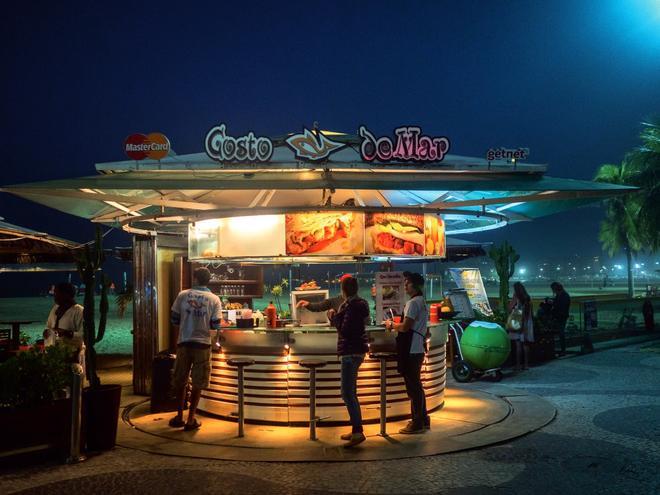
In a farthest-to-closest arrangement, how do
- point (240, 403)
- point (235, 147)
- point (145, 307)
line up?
1. point (145, 307)
2. point (235, 147)
3. point (240, 403)

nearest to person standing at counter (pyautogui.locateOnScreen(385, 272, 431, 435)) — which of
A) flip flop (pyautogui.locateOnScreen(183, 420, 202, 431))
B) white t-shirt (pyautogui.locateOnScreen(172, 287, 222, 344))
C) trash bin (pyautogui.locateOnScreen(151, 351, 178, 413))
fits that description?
white t-shirt (pyautogui.locateOnScreen(172, 287, 222, 344))

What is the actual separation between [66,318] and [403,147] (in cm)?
515

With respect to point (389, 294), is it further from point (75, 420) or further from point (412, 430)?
point (75, 420)

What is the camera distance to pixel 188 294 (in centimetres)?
830

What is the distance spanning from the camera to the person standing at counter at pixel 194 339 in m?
8.21

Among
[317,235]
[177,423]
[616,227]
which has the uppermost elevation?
[616,227]

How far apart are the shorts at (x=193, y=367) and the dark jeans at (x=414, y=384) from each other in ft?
8.18

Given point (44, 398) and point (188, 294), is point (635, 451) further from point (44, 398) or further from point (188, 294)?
point (44, 398)

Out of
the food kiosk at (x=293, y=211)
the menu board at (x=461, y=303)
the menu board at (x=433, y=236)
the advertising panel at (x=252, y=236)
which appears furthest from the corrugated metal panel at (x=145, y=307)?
the menu board at (x=461, y=303)

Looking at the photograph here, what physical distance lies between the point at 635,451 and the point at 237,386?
4845 mm

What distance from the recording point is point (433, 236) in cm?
1059

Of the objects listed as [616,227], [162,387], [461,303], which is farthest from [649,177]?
[616,227]

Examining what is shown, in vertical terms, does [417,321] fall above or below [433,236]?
below

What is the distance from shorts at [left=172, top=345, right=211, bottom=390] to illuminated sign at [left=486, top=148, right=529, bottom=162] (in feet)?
16.1
